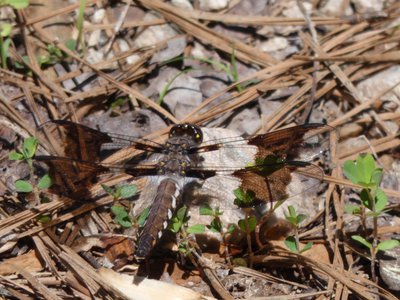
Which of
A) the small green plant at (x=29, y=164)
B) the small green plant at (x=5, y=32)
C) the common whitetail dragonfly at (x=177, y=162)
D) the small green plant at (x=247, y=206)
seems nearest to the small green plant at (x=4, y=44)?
the small green plant at (x=5, y=32)

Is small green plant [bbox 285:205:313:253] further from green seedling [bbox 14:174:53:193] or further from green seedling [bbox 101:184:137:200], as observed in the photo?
green seedling [bbox 14:174:53:193]

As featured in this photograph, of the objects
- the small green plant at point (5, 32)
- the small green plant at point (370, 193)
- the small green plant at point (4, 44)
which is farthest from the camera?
the small green plant at point (4, 44)

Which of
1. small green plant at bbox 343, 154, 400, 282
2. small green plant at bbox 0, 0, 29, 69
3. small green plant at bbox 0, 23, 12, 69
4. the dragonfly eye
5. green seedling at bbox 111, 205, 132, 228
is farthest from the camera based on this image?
small green plant at bbox 0, 23, 12, 69

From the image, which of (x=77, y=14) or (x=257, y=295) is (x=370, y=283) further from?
(x=77, y=14)

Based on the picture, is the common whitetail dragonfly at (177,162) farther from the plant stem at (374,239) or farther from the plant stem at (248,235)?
the plant stem at (374,239)

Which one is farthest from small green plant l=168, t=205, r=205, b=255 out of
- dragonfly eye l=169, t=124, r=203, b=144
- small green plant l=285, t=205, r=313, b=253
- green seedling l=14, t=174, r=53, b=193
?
green seedling l=14, t=174, r=53, b=193

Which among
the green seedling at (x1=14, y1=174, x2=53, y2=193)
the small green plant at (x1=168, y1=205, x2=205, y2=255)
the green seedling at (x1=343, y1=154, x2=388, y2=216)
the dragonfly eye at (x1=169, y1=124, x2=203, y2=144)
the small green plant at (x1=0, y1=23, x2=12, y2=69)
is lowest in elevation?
the small green plant at (x1=168, y1=205, x2=205, y2=255)

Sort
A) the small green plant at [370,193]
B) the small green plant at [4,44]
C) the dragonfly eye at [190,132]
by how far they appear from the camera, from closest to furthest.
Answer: the small green plant at [370,193], the dragonfly eye at [190,132], the small green plant at [4,44]
